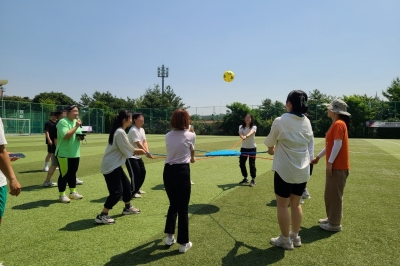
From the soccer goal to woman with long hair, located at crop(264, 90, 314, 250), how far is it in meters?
40.4

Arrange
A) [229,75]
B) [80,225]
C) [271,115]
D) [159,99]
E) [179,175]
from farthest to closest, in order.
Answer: [159,99] → [271,115] → [229,75] → [80,225] → [179,175]

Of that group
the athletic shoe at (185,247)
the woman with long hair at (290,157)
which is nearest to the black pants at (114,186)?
the athletic shoe at (185,247)

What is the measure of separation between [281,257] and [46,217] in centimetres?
442

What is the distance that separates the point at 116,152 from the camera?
5391 millimetres

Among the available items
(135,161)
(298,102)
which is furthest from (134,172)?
(298,102)

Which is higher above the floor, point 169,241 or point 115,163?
point 115,163

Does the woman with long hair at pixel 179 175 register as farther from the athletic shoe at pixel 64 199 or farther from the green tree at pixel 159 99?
the green tree at pixel 159 99

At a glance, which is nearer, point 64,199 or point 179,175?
point 179,175

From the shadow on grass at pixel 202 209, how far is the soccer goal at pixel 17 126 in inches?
1495

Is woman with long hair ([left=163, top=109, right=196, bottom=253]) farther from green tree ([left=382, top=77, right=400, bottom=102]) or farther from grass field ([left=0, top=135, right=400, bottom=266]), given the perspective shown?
green tree ([left=382, top=77, right=400, bottom=102])

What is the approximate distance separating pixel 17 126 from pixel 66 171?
37.3 metres

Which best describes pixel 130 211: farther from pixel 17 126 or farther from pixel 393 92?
pixel 393 92

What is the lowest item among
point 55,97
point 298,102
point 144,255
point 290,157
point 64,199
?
point 144,255

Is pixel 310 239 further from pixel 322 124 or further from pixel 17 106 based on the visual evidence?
pixel 17 106
